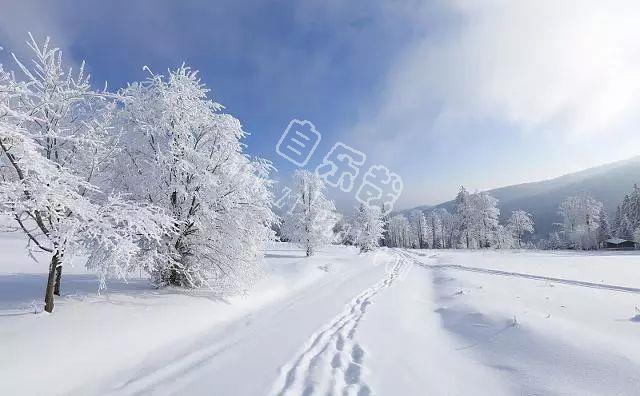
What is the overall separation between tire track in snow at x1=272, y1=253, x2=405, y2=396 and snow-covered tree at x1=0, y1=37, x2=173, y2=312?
4.32 m

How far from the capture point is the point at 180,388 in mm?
5660

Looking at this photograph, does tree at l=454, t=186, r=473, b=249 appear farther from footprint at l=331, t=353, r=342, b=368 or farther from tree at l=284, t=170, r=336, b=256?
footprint at l=331, t=353, r=342, b=368

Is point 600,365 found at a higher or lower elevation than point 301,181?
lower

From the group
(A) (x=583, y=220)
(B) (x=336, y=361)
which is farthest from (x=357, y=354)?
(A) (x=583, y=220)

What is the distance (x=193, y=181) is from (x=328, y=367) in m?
8.58

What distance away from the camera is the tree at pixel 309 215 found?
42625mm

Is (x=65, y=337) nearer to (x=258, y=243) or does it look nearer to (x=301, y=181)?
(x=258, y=243)

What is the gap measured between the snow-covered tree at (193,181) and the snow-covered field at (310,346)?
1.39 metres

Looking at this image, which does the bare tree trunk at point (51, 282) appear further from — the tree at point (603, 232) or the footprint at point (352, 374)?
the tree at point (603, 232)

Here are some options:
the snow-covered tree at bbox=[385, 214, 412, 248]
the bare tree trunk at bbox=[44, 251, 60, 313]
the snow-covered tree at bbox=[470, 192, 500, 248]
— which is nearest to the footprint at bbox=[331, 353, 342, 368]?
the bare tree trunk at bbox=[44, 251, 60, 313]

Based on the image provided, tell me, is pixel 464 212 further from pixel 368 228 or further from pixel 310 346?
pixel 310 346

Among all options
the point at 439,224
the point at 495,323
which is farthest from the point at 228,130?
the point at 439,224

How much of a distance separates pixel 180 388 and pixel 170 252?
7.37 meters

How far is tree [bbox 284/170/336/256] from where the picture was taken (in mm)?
42625
